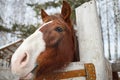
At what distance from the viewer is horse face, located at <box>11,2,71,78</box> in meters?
1.71

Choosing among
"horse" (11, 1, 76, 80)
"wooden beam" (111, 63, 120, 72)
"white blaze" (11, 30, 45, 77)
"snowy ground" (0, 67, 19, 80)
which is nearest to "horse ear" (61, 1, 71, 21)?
"horse" (11, 1, 76, 80)

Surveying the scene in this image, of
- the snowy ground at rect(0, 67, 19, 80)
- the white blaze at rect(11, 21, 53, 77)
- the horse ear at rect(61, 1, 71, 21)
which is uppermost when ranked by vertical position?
the horse ear at rect(61, 1, 71, 21)

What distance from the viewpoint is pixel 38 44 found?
5.90 feet

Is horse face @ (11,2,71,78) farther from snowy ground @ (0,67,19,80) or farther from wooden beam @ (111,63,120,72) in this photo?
snowy ground @ (0,67,19,80)

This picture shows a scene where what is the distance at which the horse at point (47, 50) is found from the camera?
172 cm

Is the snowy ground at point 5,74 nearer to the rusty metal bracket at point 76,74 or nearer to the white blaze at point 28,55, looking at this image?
the rusty metal bracket at point 76,74

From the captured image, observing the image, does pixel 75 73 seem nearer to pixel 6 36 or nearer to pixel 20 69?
pixel 20 69

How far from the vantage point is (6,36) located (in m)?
12.5

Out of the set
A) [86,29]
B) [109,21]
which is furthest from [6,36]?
[86,29]

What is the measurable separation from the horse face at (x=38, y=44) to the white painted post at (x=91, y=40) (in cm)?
12

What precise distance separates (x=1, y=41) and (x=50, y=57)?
464 inches

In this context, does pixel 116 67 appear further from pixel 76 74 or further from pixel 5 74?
pixel 5 74

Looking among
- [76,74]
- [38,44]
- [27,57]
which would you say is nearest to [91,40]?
[76,74]

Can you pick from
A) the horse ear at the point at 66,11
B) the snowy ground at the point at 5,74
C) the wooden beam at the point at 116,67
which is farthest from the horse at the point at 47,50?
the snowy ground at the point at 5,74
